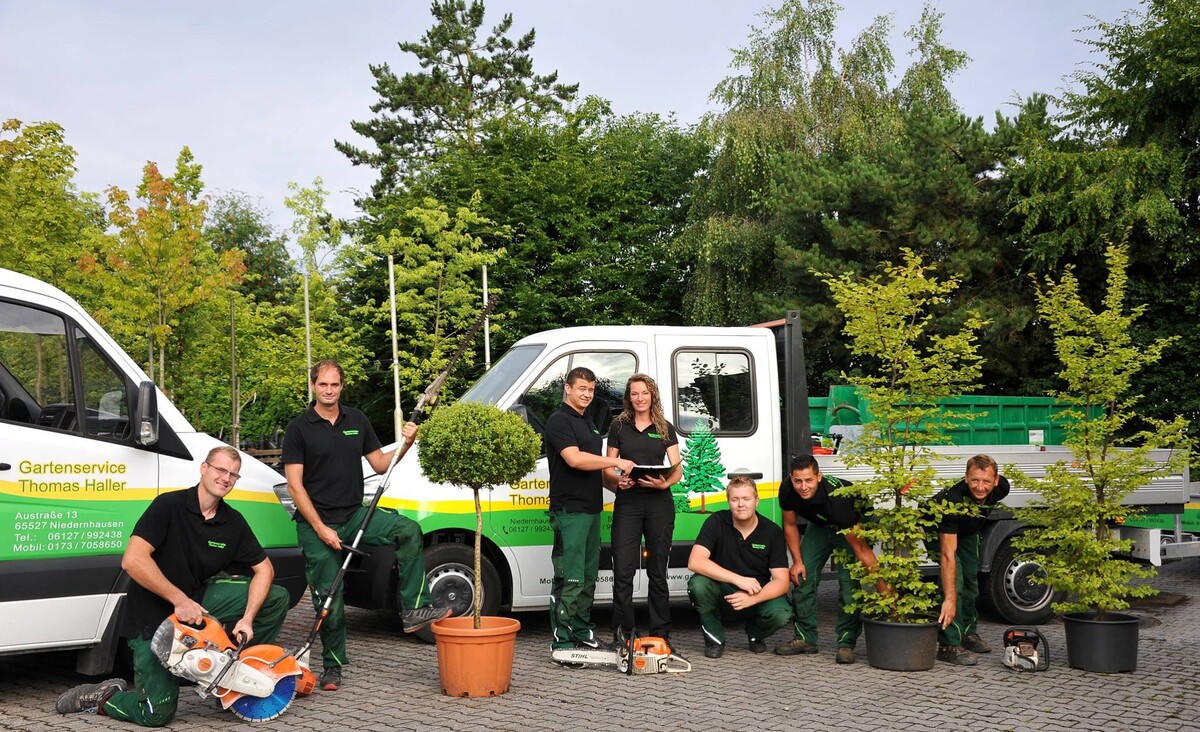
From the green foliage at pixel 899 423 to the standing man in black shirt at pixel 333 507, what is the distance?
3.03m

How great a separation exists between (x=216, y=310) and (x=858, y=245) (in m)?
14.9

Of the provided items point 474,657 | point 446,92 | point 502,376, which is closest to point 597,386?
point 502,376

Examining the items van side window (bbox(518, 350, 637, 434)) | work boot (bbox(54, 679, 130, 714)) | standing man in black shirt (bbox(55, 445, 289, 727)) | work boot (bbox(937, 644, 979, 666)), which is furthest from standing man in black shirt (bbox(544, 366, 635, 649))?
work boot (bbox(54, 679, 130, 714))

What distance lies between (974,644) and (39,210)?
19.5 meters

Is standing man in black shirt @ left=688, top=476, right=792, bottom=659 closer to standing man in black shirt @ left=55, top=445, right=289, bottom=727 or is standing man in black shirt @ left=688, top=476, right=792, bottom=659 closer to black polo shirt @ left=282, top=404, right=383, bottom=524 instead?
black polo shirt @ left=282, top=404, right=383, bottom=524

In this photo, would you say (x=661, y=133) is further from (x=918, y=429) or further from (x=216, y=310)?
(x=918, y=429)

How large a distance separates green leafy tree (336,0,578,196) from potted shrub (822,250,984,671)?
34.5 m

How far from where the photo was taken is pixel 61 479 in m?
6.28

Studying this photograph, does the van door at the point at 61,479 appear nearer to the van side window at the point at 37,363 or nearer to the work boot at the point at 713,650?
the van side window at the point at 37,363

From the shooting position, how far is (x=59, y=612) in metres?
6.22

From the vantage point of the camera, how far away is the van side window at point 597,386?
827cm

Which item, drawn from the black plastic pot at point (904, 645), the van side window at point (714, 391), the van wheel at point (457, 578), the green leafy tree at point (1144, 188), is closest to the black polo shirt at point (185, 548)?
the van wheel at point (457, 578)

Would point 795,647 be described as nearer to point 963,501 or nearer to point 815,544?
point 815,544

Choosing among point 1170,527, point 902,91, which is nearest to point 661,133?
point 902,91
